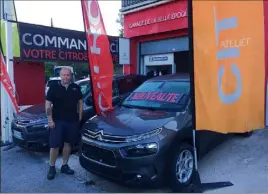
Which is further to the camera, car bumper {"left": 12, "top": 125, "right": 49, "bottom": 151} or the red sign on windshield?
car bumper {"left": 12, "top": 125, "right": 49, "bottom": 151}

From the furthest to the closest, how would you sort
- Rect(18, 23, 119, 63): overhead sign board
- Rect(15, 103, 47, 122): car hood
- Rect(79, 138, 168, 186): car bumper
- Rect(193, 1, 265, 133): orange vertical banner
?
Rect(18, 23, 119, 63): overhead sign board, Rect(15, 103, 47, 122): car hood, Rect(79, 138, 168, 186): car bumper, Rect(193, 1, 265, 133): orange vertical banner

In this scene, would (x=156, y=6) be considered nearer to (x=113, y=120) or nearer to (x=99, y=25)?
(x=99, y=25)

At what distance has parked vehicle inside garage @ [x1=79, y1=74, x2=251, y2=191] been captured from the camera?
367 cm

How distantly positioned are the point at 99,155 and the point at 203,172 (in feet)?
6.00

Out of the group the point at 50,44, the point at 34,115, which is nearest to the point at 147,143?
the point at 34,115

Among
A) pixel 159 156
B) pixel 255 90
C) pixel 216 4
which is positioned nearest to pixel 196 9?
pixel 216 4

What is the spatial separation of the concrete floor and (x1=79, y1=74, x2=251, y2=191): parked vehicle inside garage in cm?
39

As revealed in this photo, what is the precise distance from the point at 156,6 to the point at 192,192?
23.1ft

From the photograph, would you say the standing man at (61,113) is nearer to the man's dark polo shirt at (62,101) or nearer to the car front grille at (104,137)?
the man's dark polo shirt at (62,101)

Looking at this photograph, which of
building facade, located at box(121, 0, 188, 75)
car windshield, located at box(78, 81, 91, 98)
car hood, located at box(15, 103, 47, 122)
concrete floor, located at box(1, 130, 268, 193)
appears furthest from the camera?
building facade, located at box(121, 0, 188, 75)

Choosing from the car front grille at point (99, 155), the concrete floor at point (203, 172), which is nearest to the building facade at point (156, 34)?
the concrete floor at point (203, 172)

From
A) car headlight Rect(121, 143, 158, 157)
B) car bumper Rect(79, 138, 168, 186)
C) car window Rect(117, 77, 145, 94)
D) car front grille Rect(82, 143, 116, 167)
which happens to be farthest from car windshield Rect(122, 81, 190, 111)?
car window Rect(117, 77, 145, 94)

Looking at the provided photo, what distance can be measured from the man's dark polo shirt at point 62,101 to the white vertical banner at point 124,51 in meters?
5.65

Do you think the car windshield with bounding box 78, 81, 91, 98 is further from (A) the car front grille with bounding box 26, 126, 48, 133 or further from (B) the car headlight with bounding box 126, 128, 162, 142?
(B) the car headlight with bounding box 126, 128, 162, 142
